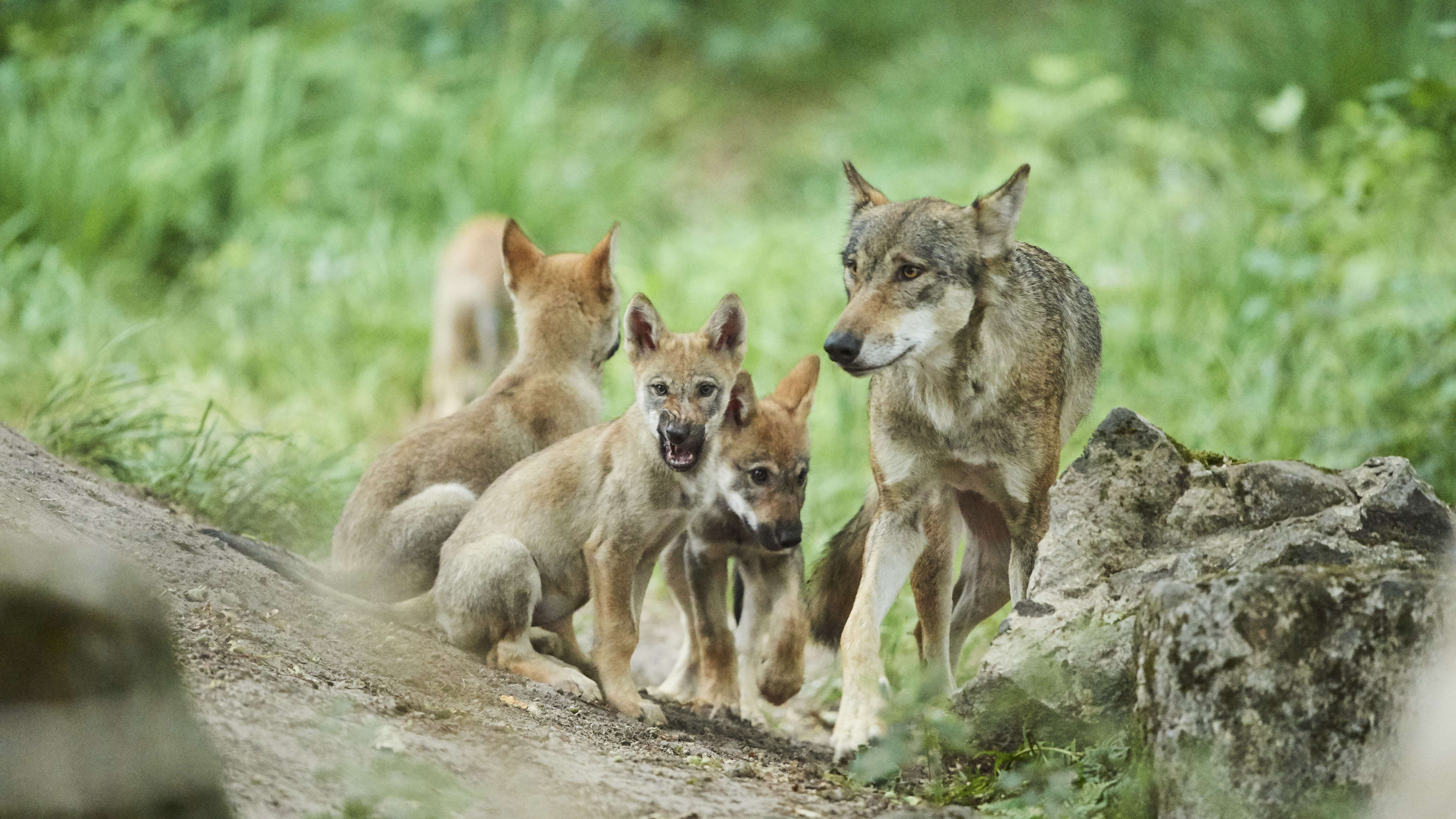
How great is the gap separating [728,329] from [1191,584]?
7.24ft

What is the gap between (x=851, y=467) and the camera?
705 centimetres

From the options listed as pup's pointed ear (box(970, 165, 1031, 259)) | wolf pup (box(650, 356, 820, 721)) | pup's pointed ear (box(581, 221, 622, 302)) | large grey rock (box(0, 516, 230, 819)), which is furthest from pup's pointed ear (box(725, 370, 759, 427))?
large grey rock (box(0, 516, 230, 819))

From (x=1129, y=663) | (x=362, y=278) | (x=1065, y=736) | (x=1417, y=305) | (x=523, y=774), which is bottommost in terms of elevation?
(x=523, y=774)

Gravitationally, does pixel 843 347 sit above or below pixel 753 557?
above

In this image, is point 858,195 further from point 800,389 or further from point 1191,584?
point 1191,584

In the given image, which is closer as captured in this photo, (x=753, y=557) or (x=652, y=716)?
(x=652, y=716)

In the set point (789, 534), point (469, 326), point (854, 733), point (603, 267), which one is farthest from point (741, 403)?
point (469, 326)

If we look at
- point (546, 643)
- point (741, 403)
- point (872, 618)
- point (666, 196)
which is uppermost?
point (666, 196)

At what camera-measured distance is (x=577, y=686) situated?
435 cm

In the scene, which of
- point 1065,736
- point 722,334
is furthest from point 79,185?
point 1065,736

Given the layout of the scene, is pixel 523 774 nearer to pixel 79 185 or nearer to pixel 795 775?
pixel 795 775

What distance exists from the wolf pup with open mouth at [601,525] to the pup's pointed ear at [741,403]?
0.21 ft

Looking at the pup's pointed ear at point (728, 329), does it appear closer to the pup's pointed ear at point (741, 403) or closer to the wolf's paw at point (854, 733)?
the pup's pointed ear at point (741, 403)

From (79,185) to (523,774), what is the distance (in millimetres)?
7609
